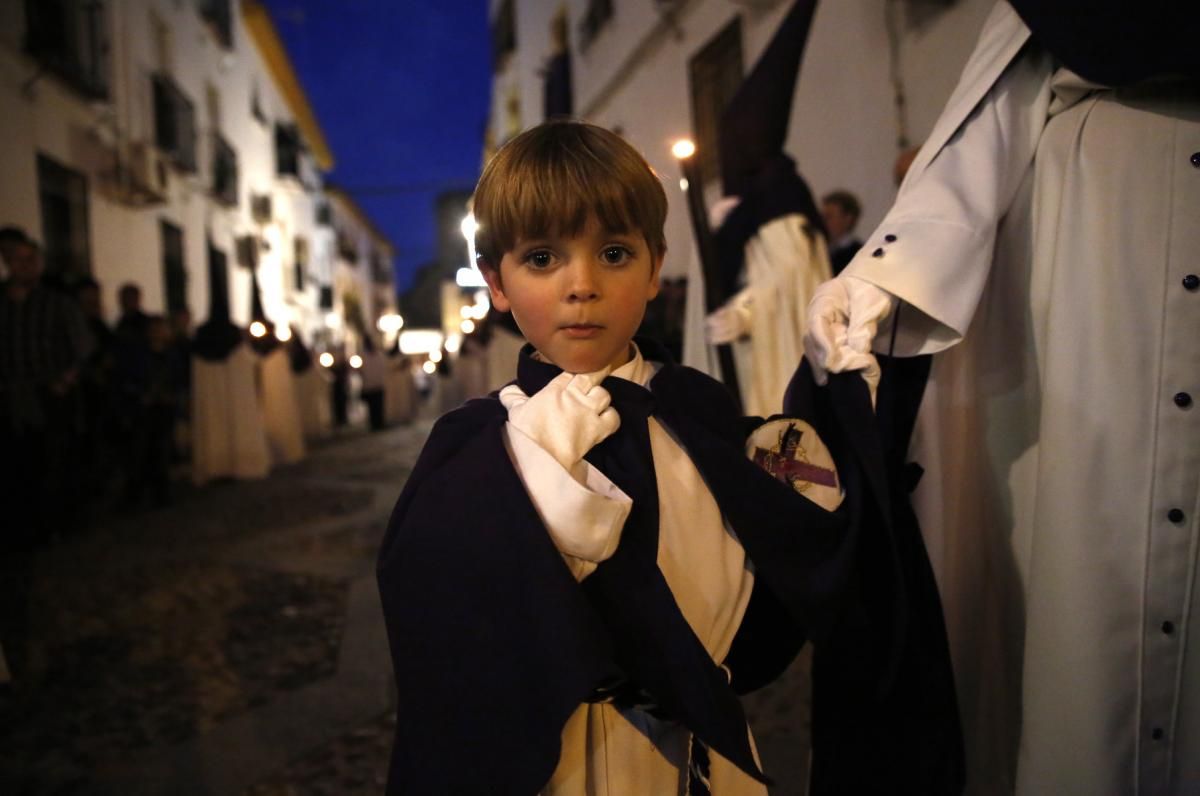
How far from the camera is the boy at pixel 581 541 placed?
1019mm

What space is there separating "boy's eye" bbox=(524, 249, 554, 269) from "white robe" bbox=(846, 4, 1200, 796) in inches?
22.6

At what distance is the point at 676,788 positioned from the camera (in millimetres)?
1189

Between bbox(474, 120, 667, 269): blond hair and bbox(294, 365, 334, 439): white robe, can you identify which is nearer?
bbox(474, 120, 667, 269): blond hair

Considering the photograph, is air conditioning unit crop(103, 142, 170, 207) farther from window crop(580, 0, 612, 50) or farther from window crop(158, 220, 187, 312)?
window crop(580, 0, 612, 50)

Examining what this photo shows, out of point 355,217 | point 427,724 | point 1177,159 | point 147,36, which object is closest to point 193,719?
point 427,724

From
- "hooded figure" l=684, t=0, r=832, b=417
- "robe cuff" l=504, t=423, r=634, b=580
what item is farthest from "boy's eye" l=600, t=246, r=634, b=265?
"hooded figure" l=684, t=0, r=832, b=417

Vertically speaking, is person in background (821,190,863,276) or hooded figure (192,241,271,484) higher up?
person in background (821,190,863,276)

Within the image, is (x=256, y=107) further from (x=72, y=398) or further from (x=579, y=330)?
(x=579, y=330)

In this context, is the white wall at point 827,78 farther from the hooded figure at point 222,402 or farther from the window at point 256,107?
the window at point 256,107

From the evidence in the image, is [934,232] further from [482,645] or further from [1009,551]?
[482,645]

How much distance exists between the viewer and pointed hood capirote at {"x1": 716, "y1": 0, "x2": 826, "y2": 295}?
9.26ft

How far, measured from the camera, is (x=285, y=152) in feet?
70.8

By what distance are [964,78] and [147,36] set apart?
13.4 meters

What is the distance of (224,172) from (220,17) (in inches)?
125
